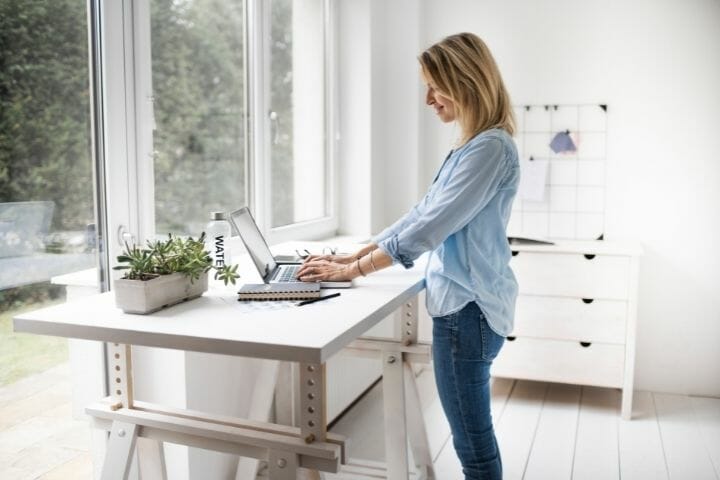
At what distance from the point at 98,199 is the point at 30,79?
14.9 inches

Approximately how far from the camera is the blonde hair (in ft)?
5.55

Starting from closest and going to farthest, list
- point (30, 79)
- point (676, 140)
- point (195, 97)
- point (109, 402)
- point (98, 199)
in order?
1. point (109, 402)
2. point (30, 79)
3. point (98, 199)
4. point (195, 97)
5. point (676, 140)

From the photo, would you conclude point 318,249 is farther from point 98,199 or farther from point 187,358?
point 98,199

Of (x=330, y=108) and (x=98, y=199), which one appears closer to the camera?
(x=98, y=199)

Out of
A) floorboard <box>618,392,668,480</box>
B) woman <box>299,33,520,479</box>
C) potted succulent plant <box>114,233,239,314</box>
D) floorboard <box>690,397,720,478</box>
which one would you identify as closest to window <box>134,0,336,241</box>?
potted succulent plant <box>114,233,239,314</box>

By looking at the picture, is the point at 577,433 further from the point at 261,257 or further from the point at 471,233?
the point at 261,257

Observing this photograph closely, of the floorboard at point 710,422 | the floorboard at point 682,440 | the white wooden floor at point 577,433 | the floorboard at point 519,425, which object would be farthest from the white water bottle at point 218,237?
the floorboard at point 710,422

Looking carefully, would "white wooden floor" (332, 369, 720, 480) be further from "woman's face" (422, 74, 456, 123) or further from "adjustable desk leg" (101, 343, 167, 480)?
"woman's face" (422, 74, 456, 123)

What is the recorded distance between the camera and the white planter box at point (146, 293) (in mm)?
1418

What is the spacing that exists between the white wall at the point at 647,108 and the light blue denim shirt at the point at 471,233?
1.71 metres

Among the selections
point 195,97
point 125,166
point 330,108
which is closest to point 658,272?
point 330,108

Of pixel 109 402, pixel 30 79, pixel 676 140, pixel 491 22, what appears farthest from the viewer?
pixel 491 22

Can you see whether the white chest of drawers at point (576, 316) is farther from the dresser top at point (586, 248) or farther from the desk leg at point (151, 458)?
the desk leg at point (151, 458)

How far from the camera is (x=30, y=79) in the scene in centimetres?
164
